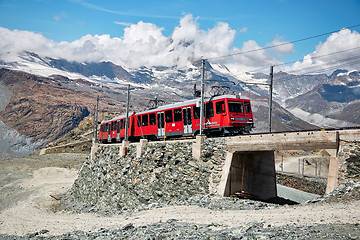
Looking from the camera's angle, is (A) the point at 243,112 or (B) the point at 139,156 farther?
(B) the point at 139,156

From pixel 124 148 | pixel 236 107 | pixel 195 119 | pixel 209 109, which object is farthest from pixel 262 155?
pixel 124 148

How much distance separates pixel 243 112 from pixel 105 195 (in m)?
15.6

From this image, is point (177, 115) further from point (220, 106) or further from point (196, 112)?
point (220, 106)

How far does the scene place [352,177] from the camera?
16047 millimetres

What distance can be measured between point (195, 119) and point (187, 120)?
117 centimetres

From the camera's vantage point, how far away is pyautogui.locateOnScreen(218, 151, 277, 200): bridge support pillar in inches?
848

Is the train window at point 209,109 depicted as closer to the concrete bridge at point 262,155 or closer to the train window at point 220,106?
the train window at point 220,106

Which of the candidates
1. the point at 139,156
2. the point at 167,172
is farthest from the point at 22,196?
the point at 167,172

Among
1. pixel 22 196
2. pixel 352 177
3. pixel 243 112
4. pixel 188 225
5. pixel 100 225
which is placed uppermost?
pixel 243 112

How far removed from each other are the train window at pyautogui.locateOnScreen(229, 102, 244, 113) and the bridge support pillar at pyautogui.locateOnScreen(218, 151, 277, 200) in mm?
3563

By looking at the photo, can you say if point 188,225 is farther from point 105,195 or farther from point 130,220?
point 105,195

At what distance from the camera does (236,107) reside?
25.7m

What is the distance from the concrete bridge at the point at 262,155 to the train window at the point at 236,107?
11.7 feet

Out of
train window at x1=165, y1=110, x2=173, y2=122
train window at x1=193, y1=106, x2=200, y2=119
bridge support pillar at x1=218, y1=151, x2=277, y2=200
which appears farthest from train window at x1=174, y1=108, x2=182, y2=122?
bridge support pillar at x1=218, y1=151, x2=277, y2=200
